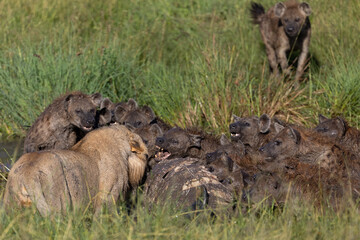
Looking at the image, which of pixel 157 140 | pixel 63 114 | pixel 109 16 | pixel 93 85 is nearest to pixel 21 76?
pixel 93 85

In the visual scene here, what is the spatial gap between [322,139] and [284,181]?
1186 mm

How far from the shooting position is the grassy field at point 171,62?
340 inches

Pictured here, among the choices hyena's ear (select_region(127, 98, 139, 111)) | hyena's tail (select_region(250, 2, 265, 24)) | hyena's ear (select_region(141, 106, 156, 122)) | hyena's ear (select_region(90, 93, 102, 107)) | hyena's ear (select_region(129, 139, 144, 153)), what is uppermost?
hyena's ear (select_region(129, 139, 144, 153))

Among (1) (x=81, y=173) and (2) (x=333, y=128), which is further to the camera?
(2) (x=333, y=128)

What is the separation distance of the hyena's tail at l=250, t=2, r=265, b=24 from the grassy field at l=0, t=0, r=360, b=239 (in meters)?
0.28

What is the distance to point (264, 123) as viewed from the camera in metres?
7.58

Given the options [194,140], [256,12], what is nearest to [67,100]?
[194,140]

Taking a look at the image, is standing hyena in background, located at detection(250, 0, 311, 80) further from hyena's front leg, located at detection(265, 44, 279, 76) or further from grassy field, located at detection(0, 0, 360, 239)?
grassy field, located at detection(0, 0, 360, 239)

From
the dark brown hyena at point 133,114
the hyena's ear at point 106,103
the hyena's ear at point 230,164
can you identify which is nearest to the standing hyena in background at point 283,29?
the dark brown hyena at point 133,114

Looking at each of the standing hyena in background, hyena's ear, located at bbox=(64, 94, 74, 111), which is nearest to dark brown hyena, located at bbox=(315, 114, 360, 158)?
hyena's ear, located at bbox=(64, 94, 74, 111)

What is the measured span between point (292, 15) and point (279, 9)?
1.06ft

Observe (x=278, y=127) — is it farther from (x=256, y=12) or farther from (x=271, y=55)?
(x=256, y=12)

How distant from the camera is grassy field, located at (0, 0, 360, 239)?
8648 mm

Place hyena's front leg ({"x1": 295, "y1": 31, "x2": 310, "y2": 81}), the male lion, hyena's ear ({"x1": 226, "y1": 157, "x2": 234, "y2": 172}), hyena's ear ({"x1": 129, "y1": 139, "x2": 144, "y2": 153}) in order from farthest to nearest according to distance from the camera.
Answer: hyena's front leg ({"x1": 295, "y1": 31, "x2": 310, "y2": 81}), hyena's ear ({"x1": 226, "y1": 157, "x2": 234, "y2": 172}), hyena's ear ({"x1": 129, "y1": 139, "x2": 144, "y2": 153}), the male lion
